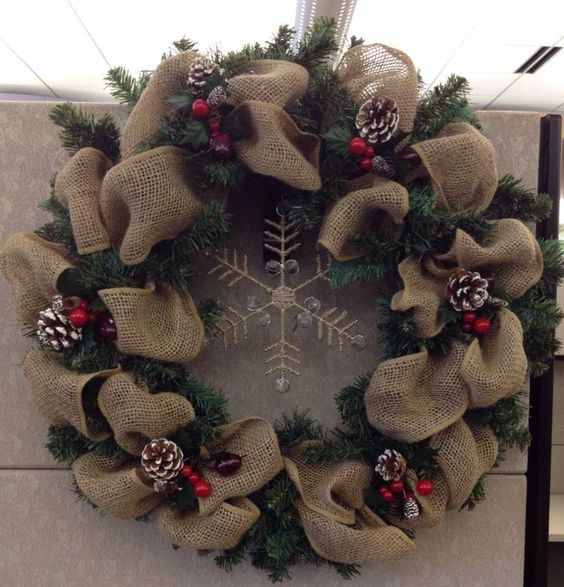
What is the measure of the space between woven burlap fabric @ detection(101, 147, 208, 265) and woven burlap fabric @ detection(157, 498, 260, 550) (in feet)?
1.08

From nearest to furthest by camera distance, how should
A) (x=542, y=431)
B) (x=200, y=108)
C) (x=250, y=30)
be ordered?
(x=200, y=108) → (x=542, y=431) → (x=250, y=30)

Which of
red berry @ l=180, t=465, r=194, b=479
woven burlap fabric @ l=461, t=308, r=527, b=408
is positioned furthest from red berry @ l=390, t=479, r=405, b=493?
red berry @ l=180, t=465, r=194, b=479

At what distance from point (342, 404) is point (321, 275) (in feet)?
0.60

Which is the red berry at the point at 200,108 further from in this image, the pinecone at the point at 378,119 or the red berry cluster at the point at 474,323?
the red berry cluster at the point at 474,323

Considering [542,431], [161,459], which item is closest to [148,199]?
[161,459]

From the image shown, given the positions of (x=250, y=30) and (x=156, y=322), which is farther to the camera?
(x=250, y=30)

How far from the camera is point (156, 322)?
0.71 metres

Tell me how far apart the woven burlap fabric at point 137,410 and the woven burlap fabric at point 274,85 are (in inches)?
14.7

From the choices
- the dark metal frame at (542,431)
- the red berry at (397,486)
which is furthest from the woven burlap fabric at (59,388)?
the dark metal frame at (542,431)

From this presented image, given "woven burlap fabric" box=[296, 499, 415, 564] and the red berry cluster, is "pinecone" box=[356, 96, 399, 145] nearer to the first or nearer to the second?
the red berry cluster

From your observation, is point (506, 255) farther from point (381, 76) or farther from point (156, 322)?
point (156, 322)

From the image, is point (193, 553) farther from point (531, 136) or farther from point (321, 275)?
point (531, 136)

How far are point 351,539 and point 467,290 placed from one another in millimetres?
338

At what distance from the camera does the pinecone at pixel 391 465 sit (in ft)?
2.30
